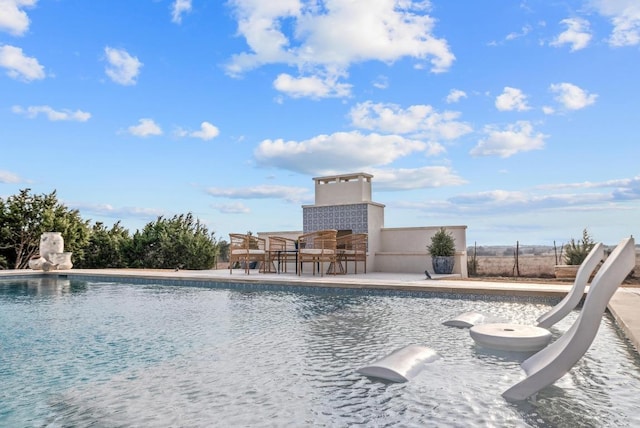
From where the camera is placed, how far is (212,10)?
29.7 feet

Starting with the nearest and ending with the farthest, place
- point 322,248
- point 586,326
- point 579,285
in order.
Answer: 1. point 586,326
2. point 579,285
3. point 322,248

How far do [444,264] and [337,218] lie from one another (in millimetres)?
2713

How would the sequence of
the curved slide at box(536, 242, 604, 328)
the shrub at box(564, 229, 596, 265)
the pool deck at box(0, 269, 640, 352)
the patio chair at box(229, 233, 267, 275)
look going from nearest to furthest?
1. the curved slide at box(536, 242, 604, 328)
2. the pool deck at box(0, 269, 640, 352)
3. the shrub at box(564, 229, 596, 265)
4. the patio chair at box(229, 233, 267, 275)

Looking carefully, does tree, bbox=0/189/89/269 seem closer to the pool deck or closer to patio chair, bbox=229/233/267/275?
the pool deck

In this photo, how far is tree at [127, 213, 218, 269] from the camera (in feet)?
41.6

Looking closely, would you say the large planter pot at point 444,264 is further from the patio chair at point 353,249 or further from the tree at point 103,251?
the tree at point 103,251

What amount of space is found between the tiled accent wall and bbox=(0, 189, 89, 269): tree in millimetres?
7405

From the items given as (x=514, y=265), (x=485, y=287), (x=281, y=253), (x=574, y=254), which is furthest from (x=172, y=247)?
(x=514, y=265)

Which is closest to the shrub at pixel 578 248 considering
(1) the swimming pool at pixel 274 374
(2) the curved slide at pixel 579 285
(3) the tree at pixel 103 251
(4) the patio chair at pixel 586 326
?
(1) the swimming pool at pixel 274 374

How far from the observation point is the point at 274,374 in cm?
261

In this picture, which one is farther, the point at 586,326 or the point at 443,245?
the point at 443,245

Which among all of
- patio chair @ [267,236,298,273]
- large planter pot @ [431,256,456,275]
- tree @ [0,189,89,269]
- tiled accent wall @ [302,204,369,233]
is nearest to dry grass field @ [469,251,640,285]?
large planter pot @ [431,256,456,275]

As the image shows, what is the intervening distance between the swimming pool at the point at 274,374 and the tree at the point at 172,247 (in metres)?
7.65

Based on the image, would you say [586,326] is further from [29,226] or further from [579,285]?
[29,226]
